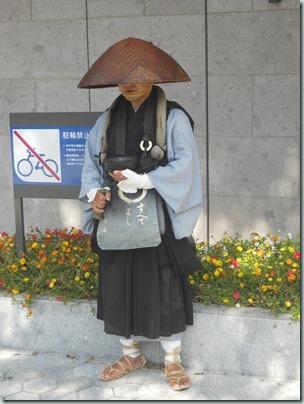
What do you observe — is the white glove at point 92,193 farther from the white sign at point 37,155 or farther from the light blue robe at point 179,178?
the white sign at point 37,155

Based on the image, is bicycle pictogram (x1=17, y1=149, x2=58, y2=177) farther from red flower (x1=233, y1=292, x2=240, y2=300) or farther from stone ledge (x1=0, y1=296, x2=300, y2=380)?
red flower (x1=233, y1=292, x2=240, y2=300)

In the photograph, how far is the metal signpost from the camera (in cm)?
547

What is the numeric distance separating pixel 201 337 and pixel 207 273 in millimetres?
497

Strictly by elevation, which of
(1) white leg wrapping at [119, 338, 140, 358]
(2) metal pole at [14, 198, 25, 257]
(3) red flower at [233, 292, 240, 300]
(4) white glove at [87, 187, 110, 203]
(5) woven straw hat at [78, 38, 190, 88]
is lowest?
(1) white leg wrapping at [119, 338, 140, 358]

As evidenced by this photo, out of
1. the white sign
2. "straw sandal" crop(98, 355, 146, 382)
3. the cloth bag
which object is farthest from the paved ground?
the white sign

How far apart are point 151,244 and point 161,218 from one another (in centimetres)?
19

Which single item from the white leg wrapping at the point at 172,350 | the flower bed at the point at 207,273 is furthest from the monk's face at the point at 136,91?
the white leg wrapping at the point at 172,350

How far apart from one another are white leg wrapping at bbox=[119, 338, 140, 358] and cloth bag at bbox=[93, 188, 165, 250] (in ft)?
2.37

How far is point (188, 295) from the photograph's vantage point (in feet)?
16.0

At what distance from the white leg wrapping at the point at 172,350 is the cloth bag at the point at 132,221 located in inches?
28.9

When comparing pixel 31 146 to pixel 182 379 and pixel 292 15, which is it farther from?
pixel 292 15

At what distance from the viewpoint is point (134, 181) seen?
450cm

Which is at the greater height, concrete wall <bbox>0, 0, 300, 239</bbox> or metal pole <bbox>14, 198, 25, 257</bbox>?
concrete wall <bbox>0, 0, 300, 239</bbox>

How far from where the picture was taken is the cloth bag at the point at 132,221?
457 cm
